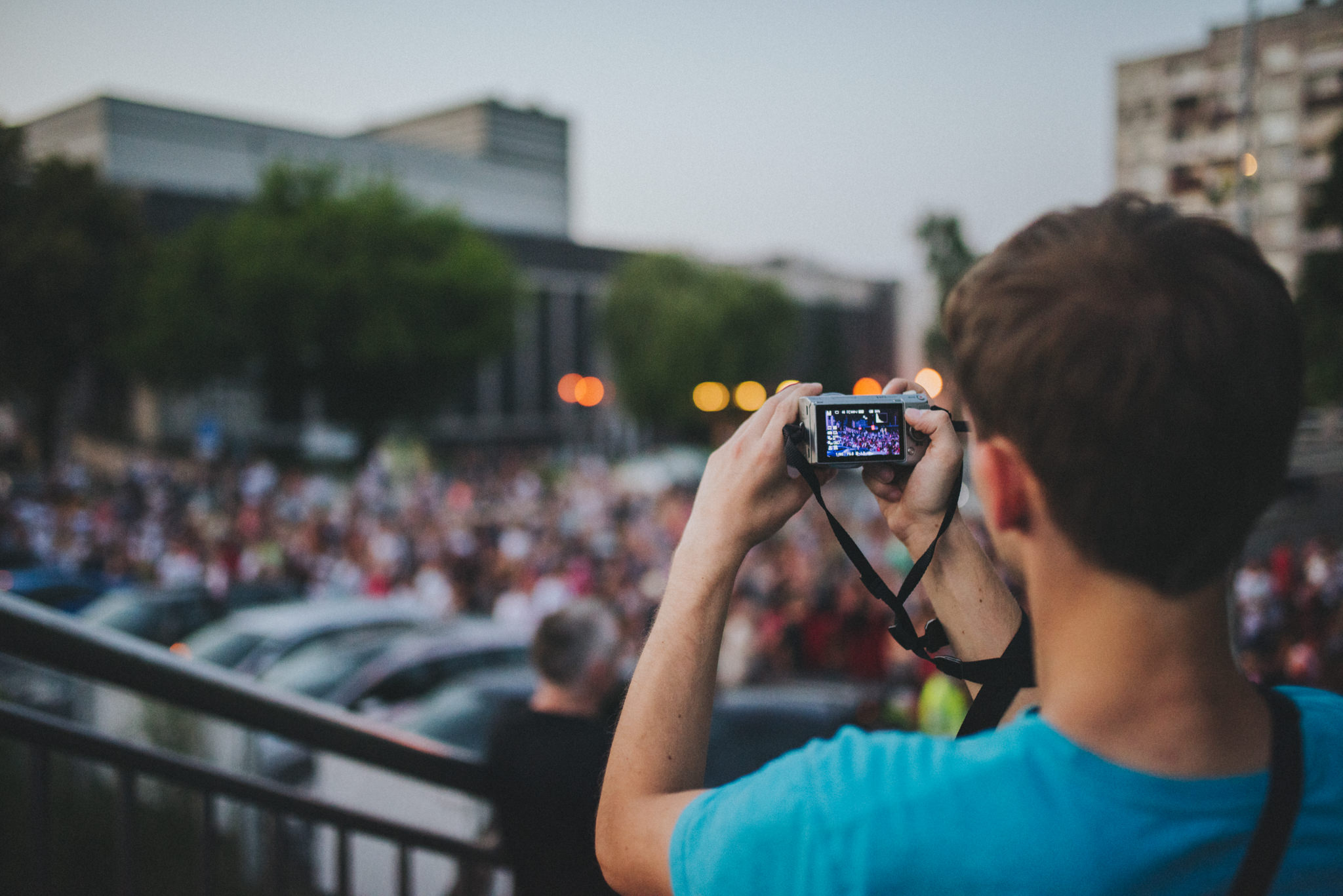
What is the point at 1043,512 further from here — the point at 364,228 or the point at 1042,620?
the point at 364,228

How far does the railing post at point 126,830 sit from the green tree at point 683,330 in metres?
46.9

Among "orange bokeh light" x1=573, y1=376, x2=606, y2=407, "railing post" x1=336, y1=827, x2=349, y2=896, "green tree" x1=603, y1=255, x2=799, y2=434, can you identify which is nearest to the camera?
"railing post" x1=336, y1=827, x2=349, y2=896

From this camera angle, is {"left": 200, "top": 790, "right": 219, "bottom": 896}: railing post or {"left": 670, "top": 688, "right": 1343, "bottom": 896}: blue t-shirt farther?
{"left": 200, "top": 790, "right": 219, "bottom": 896}: railing post

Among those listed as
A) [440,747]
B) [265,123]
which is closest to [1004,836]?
[440,747]

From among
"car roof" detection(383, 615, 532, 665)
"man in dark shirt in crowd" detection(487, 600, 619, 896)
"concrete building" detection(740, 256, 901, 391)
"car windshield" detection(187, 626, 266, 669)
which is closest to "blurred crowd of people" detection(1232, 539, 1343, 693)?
"man in dark shirt in crowd" detection(487, 600, 619, 896)

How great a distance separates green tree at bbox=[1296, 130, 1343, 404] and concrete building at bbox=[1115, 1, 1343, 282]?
70 centimetres

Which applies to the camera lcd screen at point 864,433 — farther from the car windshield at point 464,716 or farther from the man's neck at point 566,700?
the car windshield at point 464,716

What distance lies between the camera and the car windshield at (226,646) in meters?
8.41

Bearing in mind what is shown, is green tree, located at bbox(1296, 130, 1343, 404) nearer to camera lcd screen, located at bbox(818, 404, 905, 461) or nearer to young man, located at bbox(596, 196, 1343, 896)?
camera lcd screen, located at bbox(818, 404, 905, 461)

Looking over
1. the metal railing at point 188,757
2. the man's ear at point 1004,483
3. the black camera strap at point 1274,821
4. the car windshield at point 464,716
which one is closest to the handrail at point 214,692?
the metal railing at point 188,757

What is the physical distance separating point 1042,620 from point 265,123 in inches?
2141

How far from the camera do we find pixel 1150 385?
A: 0.80 metres

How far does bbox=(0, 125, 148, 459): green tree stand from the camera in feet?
33.1

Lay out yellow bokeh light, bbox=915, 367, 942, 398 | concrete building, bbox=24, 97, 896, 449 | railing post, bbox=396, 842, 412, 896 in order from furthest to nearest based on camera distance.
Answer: concrete building, bbox=24, 97, 896, 449 → yellow bokeh light, bbox=915, 367, 942, 398 → railing post, bbox=396, 842, 412, 896
